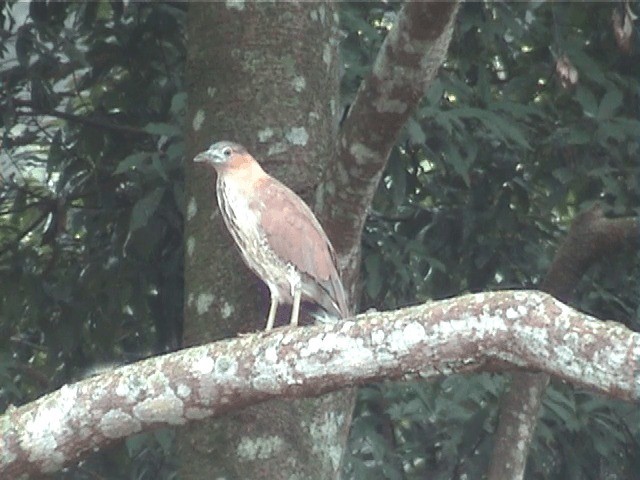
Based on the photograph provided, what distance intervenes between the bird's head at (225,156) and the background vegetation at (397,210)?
0.57m

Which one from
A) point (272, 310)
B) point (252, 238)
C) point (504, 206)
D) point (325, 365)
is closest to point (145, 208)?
point (252, 238)

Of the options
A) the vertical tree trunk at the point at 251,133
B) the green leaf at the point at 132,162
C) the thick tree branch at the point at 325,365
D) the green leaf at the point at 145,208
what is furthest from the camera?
the green leaf at the point at 145,208

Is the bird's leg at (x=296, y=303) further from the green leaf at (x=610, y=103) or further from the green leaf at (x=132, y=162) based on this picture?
the green leaf at (x=610, y=103)

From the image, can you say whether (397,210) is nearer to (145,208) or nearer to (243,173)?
(145,208)

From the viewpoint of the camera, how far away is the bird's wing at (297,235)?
4387 mm

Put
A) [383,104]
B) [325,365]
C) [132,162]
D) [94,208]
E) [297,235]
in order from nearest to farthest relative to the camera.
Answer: [325,365], [383,104], [297,235], [132,162], [94,208]

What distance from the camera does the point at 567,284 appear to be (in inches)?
185

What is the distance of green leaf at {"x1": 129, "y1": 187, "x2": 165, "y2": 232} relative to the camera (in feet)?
16.6

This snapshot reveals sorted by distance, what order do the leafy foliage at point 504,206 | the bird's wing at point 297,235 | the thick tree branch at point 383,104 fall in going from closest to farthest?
1. the thick tree branch at point 383,104
2. the bird's wing at point 297,235
3. the leafy foliage at point 504,206

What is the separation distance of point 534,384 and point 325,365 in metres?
1.55

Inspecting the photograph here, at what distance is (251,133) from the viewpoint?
4734 mm

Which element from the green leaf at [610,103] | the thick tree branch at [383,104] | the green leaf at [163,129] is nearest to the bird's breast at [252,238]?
the thick tree branch at [383,104]

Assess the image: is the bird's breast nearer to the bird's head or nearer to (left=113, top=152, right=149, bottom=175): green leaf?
the bird's head

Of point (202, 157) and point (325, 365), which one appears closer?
point (325, 365)
